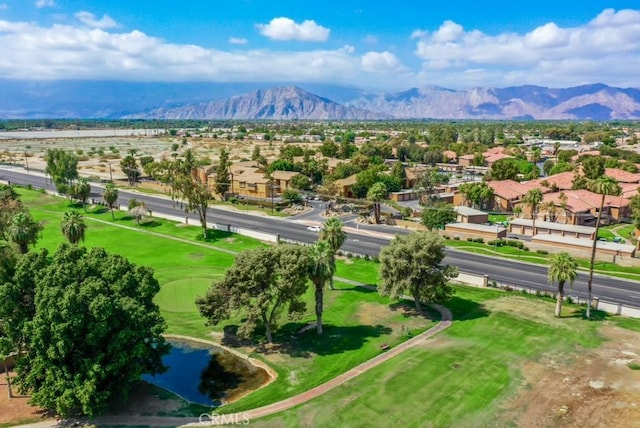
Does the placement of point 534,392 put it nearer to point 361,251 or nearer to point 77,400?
point 77,400

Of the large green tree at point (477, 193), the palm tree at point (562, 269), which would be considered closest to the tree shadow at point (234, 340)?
the palm tree at point (562, 269)

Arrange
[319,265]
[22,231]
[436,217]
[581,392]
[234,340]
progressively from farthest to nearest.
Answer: [436,217] < [22,231] < [234,340] < [319,265] < [581,392]

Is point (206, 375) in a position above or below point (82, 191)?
below

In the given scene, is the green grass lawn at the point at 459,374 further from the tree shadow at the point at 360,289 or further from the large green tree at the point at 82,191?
the large green tree at the point at 82,191

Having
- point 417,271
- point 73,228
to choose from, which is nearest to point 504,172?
point 417,271

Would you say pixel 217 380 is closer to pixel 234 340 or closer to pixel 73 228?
pixel 234 340
